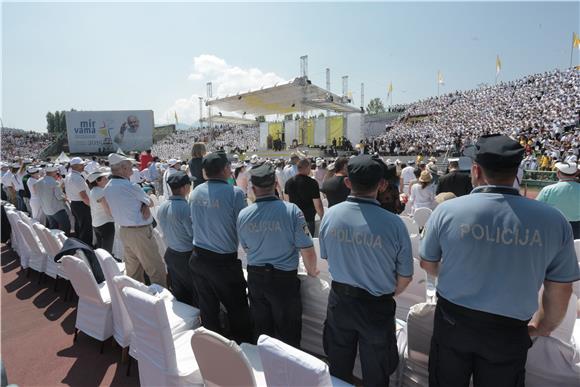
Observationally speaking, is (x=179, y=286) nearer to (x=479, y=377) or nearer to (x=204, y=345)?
(x=204, y=345)

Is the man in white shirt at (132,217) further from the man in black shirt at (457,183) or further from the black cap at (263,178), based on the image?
the man in black shirt at (457,183)

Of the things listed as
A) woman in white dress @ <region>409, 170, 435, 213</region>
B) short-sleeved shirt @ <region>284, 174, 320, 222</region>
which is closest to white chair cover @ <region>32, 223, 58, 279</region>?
short-sleeved shirt @ <region>284, 174, 320, 222</region>

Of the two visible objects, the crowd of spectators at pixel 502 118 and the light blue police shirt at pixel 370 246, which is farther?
the crowd of spectators at pixel 502 118

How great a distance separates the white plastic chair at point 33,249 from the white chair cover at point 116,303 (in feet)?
8.47

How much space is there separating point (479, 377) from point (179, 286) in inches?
105

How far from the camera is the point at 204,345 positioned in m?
1.73

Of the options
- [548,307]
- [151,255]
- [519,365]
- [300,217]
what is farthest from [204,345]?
[151,255]

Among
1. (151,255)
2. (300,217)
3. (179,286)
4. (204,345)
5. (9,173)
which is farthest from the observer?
(9,173)

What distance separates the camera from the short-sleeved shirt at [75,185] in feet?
17.0

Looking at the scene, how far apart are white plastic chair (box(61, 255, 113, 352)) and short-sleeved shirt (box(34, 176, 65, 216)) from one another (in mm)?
3110

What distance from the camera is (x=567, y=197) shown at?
426 cm

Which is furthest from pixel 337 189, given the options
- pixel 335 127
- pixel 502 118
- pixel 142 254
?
pixel 502 118

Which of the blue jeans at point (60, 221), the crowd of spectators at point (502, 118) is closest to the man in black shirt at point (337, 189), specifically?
the blue jeans at point (60, 221)

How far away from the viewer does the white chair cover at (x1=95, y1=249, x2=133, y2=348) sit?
2900 millimetres
